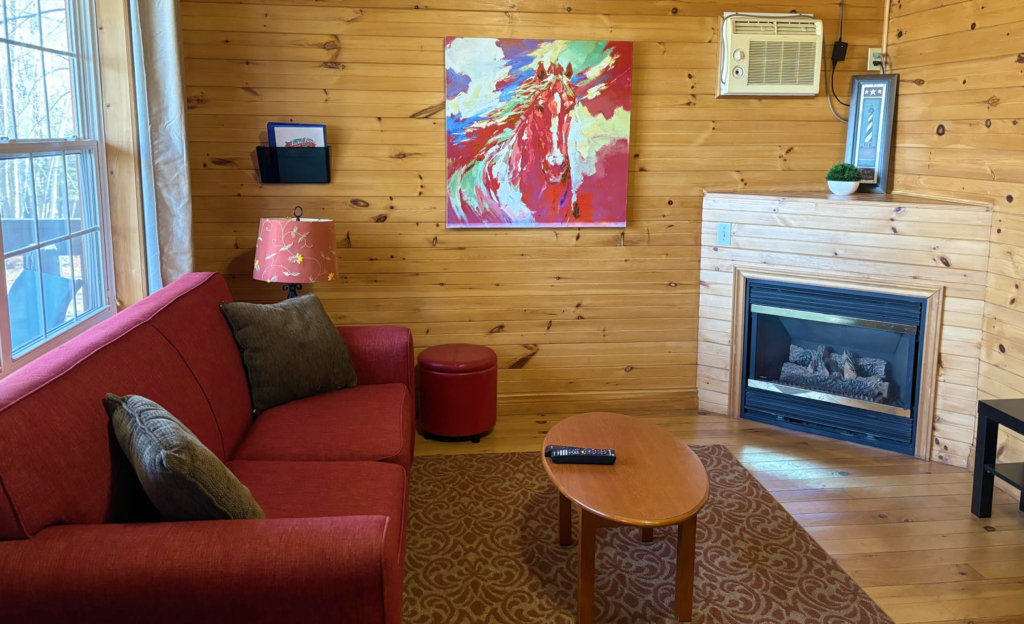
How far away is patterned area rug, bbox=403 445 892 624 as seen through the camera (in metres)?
2.46

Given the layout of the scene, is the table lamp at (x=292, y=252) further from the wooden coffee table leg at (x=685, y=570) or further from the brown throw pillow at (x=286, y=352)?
the wooden coffee table leg at (x=685, y=570)

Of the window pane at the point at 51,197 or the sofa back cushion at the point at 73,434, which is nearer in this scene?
the sofa back cushion at the point at 73,434

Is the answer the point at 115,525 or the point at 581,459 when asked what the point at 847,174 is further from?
the point at 115,525

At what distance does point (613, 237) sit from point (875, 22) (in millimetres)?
1706

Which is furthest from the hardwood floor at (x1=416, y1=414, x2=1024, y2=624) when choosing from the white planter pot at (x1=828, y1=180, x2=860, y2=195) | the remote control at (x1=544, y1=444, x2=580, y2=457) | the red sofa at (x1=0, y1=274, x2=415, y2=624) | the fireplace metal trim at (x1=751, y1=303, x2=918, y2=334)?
the red sofa at (x1=0, y1=274, x2=415, y2=624)

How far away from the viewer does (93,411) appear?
73.1 inches

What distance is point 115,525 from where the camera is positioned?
1.66 m

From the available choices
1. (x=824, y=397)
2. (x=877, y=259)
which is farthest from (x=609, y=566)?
(x=877, y=259)

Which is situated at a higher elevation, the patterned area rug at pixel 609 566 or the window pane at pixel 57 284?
the window pane at pixel 57 284

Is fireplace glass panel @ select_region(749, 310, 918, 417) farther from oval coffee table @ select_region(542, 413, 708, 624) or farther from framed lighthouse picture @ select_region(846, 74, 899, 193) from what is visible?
oval coffee table @ select_region(542, 413, 708, 624)

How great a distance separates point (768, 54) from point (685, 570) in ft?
8.89

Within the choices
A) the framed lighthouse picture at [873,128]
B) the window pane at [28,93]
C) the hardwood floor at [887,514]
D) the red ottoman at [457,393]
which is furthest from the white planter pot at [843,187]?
the window pane at [28,93]

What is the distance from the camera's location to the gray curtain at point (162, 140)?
317cm

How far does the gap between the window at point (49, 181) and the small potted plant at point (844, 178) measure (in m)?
3.28
